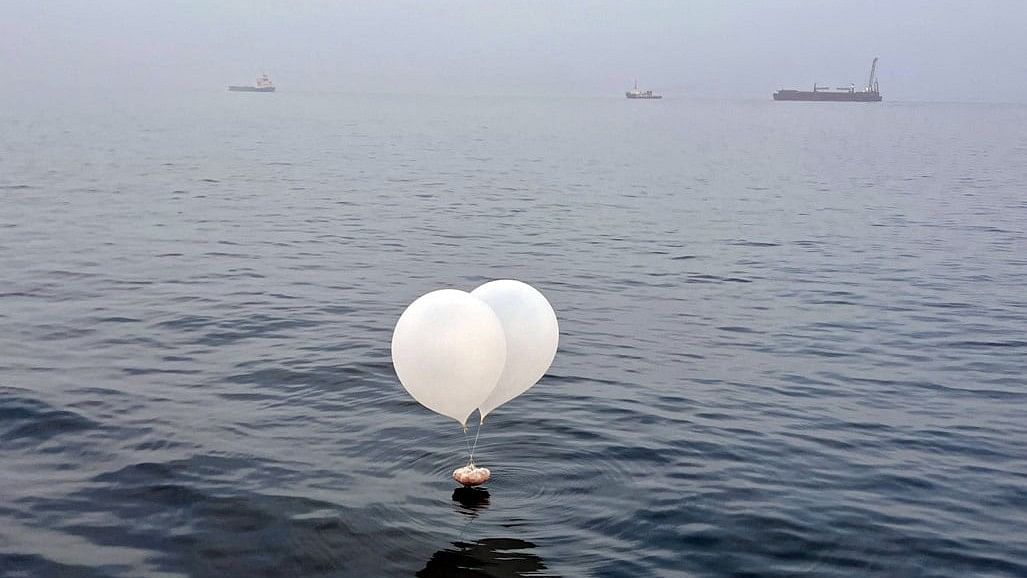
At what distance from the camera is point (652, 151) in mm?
82250

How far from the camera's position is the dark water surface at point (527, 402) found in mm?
9688

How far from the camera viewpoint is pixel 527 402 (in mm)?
14609

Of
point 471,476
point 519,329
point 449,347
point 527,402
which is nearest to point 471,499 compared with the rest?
point 471,476

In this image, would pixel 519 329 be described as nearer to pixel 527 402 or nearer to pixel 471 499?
pixel 471 499

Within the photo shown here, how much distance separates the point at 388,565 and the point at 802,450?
19.4 ft

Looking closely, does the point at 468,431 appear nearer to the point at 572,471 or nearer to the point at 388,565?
the point at 572,471

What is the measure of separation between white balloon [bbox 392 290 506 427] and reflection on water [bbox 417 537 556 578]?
1.38 m

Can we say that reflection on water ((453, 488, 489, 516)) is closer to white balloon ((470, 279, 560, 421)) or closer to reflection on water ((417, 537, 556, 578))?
reflection on water ((417, 537, 556, 578))

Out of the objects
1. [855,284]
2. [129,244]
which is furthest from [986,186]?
[129,244]

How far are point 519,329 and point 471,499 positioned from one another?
2.01 meters

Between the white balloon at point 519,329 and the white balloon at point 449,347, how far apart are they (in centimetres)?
32

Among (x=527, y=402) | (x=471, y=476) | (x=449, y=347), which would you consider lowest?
(x=527, y=402)

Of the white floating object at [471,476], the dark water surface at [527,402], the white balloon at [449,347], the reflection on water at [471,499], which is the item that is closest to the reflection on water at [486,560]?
the dark water surface at [527,402]

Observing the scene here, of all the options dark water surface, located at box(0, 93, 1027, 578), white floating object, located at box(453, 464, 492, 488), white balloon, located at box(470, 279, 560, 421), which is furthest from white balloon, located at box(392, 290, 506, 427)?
dark water surface, located at box(0, 93, 1027, 578)
